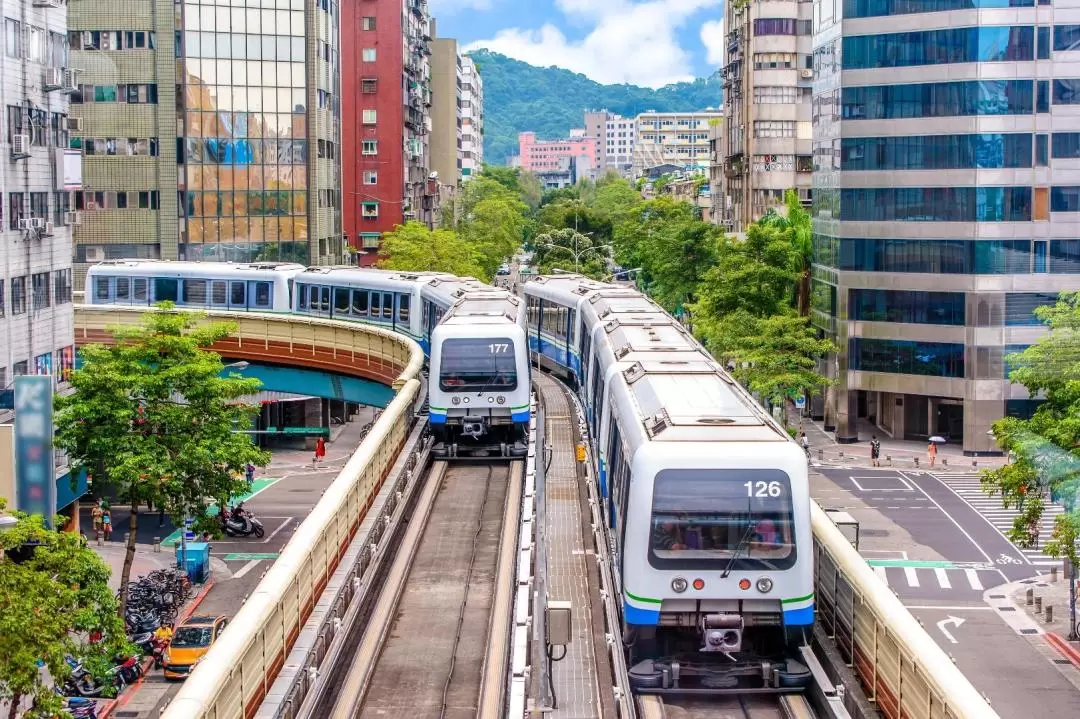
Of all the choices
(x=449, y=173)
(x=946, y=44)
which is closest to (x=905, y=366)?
(x=946, y=44)

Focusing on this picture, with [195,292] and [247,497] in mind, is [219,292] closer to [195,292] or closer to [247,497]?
[195,292]

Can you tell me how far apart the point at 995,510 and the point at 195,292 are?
34.0 metres

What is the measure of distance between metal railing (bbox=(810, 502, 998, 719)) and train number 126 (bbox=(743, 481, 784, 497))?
4.06ft

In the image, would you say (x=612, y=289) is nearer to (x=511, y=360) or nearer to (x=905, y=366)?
(x=511, y=360)

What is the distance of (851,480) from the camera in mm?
57219

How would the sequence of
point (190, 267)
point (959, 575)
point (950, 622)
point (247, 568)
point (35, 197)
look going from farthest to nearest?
point (190, 267) < point (247, 568) < point (959, 575) < point (35, 197) < point (950, 622)

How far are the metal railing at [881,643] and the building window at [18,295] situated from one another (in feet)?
89.1

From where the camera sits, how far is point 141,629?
3719 cm

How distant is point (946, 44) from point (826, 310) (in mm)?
13993

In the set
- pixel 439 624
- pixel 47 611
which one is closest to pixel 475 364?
pixel 439 624

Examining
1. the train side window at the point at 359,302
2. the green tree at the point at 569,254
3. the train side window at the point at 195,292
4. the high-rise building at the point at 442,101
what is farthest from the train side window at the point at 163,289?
the high-rise building at the point at 442,101

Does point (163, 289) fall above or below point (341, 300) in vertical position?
above

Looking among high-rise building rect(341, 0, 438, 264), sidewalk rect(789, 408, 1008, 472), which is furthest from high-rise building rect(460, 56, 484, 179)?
sidewalk rect(789, 408, 1008, 472)

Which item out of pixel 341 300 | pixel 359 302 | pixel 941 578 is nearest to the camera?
pixel 941 578
